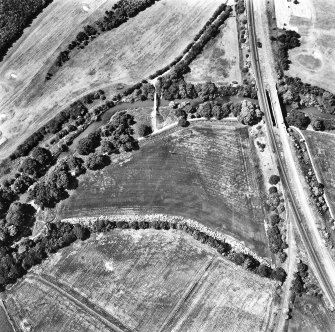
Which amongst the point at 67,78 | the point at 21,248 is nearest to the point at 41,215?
the point at 21,248

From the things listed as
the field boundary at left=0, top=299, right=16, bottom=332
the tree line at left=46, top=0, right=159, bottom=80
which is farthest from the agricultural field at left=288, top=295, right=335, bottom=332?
the tree line at left=46, top=0, right=159, bottom=80

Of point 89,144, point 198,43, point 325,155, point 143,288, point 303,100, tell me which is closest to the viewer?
point 143,288

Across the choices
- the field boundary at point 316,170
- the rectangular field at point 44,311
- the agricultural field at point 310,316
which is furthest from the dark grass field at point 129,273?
the field boundary at point 316,170

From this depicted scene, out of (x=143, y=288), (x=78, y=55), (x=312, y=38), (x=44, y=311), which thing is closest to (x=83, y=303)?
(x=44, y=311)

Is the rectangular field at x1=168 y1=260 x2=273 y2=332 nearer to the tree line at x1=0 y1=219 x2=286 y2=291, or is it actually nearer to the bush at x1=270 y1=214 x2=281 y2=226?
the tree line at x1=0 y1=219 x2=286 y2=291

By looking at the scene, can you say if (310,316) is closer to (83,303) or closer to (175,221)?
(175,221)

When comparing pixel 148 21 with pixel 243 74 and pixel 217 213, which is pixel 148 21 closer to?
Answer: pixel 243 74
